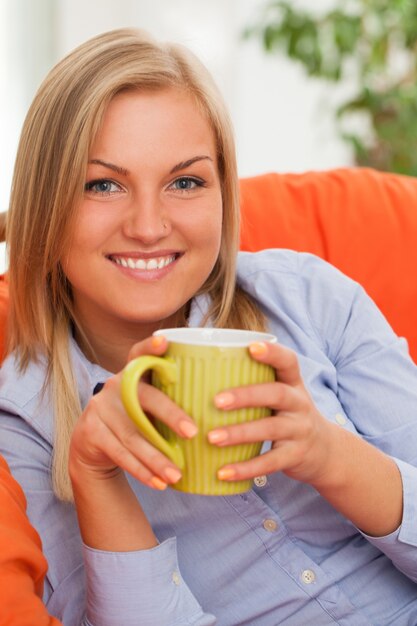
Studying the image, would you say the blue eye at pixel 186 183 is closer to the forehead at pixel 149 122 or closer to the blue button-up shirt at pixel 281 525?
the forehead at pixel 149 122

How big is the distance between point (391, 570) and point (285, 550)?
0.41 feet

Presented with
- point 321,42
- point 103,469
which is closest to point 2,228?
point 103,469

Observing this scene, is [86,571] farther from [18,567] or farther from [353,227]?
[353,227]

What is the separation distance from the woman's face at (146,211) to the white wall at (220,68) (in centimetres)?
154

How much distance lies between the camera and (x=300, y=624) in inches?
40.0

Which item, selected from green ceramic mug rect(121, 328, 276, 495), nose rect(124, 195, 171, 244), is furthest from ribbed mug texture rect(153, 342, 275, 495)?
nose rect(124, 195, 171, 244)

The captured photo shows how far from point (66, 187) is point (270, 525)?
0.43 metres

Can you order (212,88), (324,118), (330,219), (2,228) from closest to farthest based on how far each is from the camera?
(212,88) < (2,228) < (330,219) < (324,118)

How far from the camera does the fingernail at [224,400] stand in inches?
26.8

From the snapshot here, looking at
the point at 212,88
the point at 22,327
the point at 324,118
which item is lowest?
the point at 324,118

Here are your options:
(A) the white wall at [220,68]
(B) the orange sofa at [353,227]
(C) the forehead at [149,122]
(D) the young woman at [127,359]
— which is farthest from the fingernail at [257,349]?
(A) the white wall at [220,68]

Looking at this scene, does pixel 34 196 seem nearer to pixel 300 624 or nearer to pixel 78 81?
pixel 78 81

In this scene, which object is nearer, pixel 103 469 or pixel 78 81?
pixel 103 469

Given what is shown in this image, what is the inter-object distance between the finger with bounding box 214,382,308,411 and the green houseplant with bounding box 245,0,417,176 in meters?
2.20
